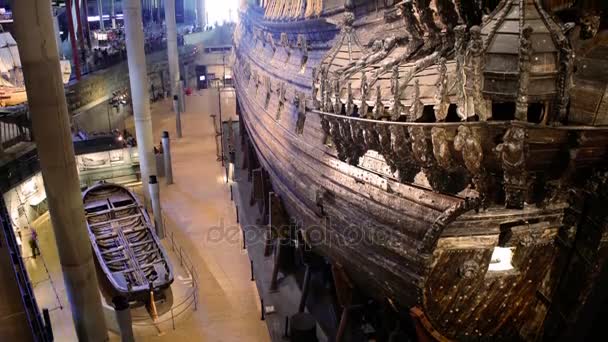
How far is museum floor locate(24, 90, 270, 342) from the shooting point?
21.6ft

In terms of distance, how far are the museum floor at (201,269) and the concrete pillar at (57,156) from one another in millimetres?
617

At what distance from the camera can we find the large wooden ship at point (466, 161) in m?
2.67

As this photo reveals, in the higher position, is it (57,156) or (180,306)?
(57,156)

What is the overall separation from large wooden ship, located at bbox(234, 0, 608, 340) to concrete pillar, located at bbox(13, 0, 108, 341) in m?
2.89

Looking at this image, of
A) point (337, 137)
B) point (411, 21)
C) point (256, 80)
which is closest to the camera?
point (411, 21)

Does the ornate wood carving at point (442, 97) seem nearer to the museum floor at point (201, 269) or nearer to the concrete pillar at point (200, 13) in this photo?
the museum floor at point (201, 269)

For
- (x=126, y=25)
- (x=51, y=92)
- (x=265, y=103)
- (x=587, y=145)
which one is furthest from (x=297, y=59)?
(x=126, y=25)

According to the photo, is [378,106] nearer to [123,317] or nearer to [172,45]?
[123,317]

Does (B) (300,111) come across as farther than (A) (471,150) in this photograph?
Yes

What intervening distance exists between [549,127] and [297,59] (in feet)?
14.0

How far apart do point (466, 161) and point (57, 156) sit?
Result: 4.70 meters

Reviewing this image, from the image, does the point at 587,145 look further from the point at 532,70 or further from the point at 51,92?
the point at 51,92

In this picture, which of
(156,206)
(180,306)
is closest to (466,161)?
(180,306)

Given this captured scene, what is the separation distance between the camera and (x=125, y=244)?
7934 millimetres
